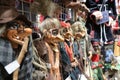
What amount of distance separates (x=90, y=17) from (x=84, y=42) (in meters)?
0.78

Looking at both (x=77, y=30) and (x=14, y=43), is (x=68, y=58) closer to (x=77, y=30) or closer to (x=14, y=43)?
(x=77, y=30)

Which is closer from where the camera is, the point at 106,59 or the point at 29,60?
the point at 29,60

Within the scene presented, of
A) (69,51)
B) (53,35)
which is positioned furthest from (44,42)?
(69,51)

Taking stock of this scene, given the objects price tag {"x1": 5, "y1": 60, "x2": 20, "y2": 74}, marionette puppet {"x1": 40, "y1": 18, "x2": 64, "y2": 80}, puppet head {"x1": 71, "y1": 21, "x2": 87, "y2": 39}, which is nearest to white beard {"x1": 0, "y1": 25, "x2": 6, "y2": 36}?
price tag {"x1": 5, "y1": 60, "x2": 20, "y2": 74}

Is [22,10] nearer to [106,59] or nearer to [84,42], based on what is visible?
[84,42]

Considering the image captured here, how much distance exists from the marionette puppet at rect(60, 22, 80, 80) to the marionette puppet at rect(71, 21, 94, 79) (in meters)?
0.10

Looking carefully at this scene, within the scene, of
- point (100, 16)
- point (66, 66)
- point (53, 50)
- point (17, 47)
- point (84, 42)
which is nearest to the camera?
point (17, 47)

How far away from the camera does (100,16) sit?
2852mm

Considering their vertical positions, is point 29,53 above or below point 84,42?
above

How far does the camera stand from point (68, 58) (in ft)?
5.57

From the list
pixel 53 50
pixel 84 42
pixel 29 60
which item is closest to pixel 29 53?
pixel 29 60

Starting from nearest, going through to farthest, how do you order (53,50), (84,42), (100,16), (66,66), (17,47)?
(17,47)
(53,50)
(66,66)
(84,42)
(100,16)

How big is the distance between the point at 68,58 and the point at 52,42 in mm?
216

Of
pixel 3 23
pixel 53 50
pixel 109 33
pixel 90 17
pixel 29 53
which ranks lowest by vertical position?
pixel 109 33
